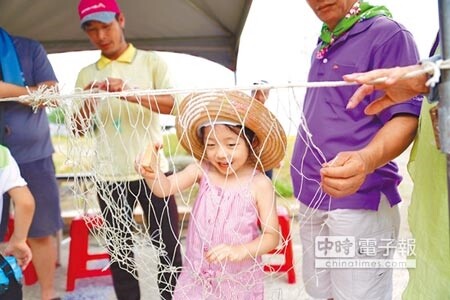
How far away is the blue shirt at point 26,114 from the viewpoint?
169 cm

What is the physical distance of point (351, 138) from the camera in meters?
1.11

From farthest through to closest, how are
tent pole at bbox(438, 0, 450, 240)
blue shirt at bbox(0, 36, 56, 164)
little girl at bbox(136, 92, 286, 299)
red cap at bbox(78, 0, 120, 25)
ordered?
blue shirt at bbox(0, 36, 56, 164)
red cap at bbox(78, 0, 120, 25)
little girl at bbox(136, 92, 286, 299)
tent pole at bbox(438, 0, 450, 240)

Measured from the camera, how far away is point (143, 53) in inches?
64.7

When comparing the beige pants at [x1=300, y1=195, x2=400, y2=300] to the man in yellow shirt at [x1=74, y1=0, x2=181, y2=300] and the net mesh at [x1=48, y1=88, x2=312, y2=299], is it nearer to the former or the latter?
the net mesh at [x1=48, y1=88, x2=312, y2=299]

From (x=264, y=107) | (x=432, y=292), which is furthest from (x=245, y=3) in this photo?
(x=432, y=292)

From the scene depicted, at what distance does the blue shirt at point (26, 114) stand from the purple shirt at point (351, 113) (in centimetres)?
103

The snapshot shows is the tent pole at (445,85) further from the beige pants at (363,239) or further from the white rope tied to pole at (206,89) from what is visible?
the beige pants at (363,239)

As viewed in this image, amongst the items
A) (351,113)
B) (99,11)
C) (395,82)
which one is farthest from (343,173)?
(99,11)

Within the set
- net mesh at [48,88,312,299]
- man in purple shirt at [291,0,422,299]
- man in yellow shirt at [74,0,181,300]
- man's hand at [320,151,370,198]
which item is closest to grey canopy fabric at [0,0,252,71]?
man in yellow shirt at [74,0,181,300]

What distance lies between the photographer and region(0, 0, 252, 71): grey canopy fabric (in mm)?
2533

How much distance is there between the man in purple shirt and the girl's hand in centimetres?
23

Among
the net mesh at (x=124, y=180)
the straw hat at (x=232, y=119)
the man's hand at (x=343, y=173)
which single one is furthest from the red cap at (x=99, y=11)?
the man's hand at (x=343, y=173)

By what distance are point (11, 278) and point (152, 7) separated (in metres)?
1.83

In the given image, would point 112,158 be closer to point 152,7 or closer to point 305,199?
point 305,199
